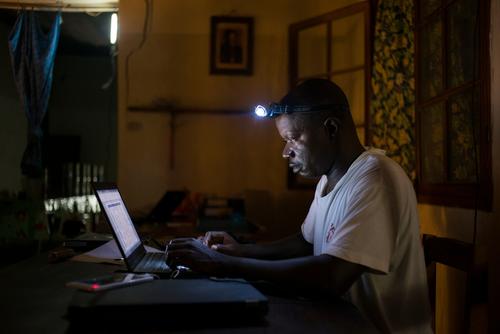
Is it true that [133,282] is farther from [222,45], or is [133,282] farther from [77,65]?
[77,65]

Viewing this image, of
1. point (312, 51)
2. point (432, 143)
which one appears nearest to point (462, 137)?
point (432, 143)

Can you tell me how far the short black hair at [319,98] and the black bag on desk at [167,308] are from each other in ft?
1.98

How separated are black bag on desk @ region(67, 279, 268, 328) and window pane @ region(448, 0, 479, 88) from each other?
127 cm

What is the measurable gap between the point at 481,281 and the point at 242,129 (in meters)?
2.23

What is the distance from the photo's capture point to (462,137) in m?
1.68

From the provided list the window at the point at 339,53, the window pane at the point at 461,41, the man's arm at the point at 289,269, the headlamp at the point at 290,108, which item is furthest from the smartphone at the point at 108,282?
the window at the point at 339,53

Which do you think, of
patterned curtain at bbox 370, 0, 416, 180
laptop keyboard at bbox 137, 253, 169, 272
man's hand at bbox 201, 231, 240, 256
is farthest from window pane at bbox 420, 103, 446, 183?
laptop keyboard at bbox 137, 253, 169, 272

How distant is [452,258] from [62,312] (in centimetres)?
104

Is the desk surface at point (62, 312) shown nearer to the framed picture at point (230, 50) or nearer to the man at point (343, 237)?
the man at point (343, 237)

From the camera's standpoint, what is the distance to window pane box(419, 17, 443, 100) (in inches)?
76.0

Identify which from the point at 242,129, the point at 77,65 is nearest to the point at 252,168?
the point at 242,129

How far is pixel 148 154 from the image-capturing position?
3229 millimetres

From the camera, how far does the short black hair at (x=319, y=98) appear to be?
48.0 inches

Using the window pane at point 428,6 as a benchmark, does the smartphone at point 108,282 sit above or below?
below
